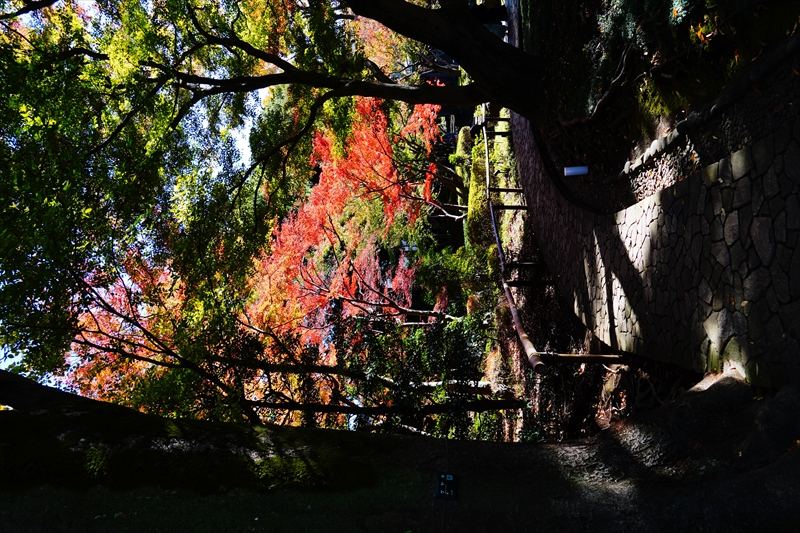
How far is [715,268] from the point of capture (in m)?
4.86

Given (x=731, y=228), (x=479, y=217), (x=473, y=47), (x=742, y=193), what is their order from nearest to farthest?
1. (x=742, y=193)
2. (x=731, y=228)
3. (x=473, y=47)
4. (x=479, y=217)

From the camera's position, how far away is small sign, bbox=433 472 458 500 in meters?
3.68

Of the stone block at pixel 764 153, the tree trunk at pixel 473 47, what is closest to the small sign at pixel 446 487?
the stone block at pixel 764 153

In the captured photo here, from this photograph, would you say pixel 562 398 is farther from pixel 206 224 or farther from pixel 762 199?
pixel 206 224

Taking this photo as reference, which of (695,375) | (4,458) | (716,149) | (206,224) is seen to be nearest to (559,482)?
(695,375)

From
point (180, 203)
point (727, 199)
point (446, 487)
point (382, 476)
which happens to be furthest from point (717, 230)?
point (180, 203)

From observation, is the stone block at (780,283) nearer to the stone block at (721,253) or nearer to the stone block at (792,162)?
the stone block at (721,253)

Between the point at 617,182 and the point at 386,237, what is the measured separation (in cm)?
1224

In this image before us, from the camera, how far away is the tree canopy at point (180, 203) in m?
6.32

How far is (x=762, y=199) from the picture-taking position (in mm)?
4266

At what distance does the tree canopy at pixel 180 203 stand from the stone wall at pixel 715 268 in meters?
2.70

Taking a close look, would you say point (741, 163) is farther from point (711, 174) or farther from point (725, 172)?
point (711, 174)

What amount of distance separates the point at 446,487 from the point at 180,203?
7057 mm

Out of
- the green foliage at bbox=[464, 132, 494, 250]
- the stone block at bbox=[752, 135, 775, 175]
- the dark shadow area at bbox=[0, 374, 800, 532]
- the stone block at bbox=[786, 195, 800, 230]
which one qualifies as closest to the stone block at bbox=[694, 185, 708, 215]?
the stone block at bbox=[752, 135, 775, 175]
